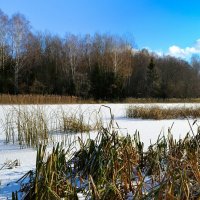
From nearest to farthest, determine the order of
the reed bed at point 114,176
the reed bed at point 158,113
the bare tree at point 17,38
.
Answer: the reed bed at point 114,176 → the reed bed at point 158,113 → the bare tree at point 17,38

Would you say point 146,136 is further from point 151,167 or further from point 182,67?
point 182,67

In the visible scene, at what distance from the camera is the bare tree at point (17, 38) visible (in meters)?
24.6

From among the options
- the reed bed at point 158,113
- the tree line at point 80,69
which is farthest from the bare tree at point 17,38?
the reed bed at point 158,113

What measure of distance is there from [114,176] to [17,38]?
24.2 metres

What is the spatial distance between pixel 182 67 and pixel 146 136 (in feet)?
113

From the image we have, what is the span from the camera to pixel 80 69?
102ft

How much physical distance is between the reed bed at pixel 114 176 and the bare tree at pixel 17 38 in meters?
23.2

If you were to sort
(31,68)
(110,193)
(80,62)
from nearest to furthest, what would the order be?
1. (110,193)
2. (31,68)
3. (80,62)

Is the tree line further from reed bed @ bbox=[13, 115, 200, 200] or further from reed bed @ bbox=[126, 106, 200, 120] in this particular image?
reed bed @ bbox=[13, 115, 200, 200]

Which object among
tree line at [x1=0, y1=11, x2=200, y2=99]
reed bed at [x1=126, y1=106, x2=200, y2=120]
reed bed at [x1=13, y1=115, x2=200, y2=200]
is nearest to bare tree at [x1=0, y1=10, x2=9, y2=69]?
tree line at [x1=0, y1=11, x2=200, y2=99]

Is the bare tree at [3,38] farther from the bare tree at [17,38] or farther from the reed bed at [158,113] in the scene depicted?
the reed bed at [158,113]

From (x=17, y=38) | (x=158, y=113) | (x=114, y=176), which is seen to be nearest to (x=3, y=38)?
(x=17, y=38)

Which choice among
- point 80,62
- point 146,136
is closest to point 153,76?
point 80,62

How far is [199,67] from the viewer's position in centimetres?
4919
